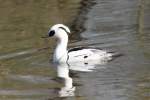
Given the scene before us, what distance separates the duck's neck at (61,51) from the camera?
57.5 ft

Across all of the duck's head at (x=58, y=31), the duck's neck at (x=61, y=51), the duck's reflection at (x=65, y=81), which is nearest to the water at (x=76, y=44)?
the duck's reflection at (x=65, y=81)

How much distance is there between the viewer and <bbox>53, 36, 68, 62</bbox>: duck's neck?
57.5ft

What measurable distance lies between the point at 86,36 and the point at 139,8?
366cm

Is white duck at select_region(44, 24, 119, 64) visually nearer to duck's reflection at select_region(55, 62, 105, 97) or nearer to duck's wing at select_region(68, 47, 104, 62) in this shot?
duck's wing at select_region(68, 47, 104, 62)

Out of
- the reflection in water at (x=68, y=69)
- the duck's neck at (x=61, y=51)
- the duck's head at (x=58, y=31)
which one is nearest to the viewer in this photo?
the reflection in water at (x=68, y=69)

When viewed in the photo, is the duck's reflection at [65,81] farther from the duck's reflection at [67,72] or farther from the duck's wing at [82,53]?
the duck's wing at [82,53]

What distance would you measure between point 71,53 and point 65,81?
180cm

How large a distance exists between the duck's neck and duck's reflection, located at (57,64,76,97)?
21cm

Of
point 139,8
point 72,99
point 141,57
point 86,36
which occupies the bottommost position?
point 72,99

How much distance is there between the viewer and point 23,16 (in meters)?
24.0

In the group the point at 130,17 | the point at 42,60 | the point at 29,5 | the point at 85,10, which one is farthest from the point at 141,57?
the point at 29,5

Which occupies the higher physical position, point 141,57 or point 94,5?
point 94,5

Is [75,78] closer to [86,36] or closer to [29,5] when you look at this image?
[86,36]

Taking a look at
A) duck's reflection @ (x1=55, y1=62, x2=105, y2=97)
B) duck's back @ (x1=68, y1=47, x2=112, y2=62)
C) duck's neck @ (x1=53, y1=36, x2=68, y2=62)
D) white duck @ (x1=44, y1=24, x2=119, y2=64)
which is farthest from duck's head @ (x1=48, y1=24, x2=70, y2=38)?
duck's reflection @ (x1=55, y1=62, x2=105, y2=97)
